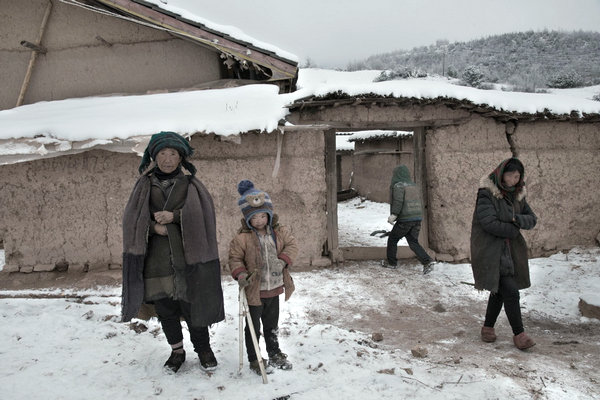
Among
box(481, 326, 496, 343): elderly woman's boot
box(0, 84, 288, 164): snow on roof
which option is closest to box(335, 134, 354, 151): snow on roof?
box(0, 84, 288, 164): snow on roof

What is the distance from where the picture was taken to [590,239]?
6633mm

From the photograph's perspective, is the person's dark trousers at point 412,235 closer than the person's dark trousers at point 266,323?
No

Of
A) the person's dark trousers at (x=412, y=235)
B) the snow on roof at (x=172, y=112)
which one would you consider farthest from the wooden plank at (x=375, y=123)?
the person's dark trousers at (x=412, y=235)

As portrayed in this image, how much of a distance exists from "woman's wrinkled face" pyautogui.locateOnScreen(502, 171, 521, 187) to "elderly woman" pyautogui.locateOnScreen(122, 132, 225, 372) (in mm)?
2434

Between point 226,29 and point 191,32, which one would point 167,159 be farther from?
point 226,29

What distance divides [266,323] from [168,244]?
90 cm

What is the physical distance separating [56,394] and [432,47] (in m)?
63.8

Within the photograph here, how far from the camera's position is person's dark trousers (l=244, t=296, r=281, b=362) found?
282 cm

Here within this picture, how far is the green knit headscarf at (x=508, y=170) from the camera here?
3238 mm

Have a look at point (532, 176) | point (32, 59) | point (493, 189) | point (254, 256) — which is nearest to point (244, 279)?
point (254, 256)

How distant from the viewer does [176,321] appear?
9.25 ft

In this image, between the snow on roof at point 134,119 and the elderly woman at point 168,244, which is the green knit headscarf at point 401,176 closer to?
the snow on roof at point 134,119

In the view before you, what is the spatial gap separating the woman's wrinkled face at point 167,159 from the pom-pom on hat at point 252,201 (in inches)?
19.2

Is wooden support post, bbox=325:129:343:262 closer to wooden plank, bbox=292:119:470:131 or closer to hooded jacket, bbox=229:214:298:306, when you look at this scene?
wooden plank, bbox=292:119:470:131
